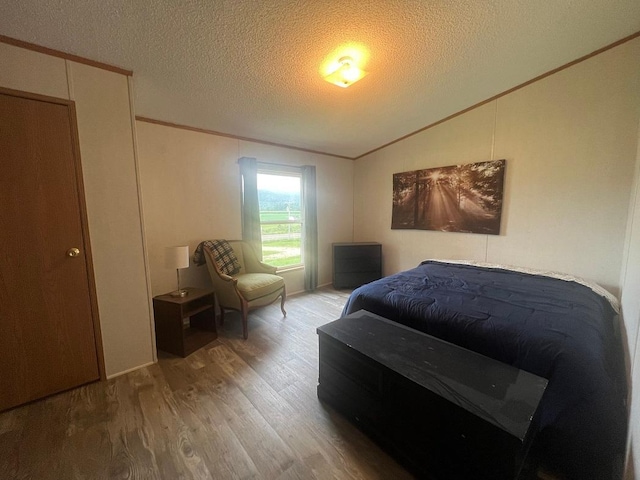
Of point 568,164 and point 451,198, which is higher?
point 568,164

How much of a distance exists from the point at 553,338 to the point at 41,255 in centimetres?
311

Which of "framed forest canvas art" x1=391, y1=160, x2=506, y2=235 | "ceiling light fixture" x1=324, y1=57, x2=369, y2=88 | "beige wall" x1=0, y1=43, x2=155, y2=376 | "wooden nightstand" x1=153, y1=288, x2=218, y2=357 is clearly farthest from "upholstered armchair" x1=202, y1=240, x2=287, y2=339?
"framed forest canvas art" x1=391, y1=160, x2=506, y2=235

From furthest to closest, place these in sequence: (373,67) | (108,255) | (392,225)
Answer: (392,225)
(373,67)
(108,255)

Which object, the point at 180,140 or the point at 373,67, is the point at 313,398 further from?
the point at 180,140

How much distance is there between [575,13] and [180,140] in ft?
11.7

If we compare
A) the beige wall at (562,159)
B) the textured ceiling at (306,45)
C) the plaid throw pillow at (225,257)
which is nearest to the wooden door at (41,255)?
the textured ceiling at (306,45)

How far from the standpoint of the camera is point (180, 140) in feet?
9.30

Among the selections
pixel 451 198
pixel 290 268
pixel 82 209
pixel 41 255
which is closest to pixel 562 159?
pixel 451 198

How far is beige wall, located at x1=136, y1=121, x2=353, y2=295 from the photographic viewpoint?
268cm

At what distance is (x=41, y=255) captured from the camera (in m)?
1.67

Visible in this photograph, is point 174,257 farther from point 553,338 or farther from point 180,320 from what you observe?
point 553,338

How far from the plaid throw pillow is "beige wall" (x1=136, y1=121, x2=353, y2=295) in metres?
0.21

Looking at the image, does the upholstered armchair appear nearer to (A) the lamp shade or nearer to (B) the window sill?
(A) the lamp shade

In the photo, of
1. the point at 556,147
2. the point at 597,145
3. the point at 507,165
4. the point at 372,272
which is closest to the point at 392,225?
the point at 372,272
